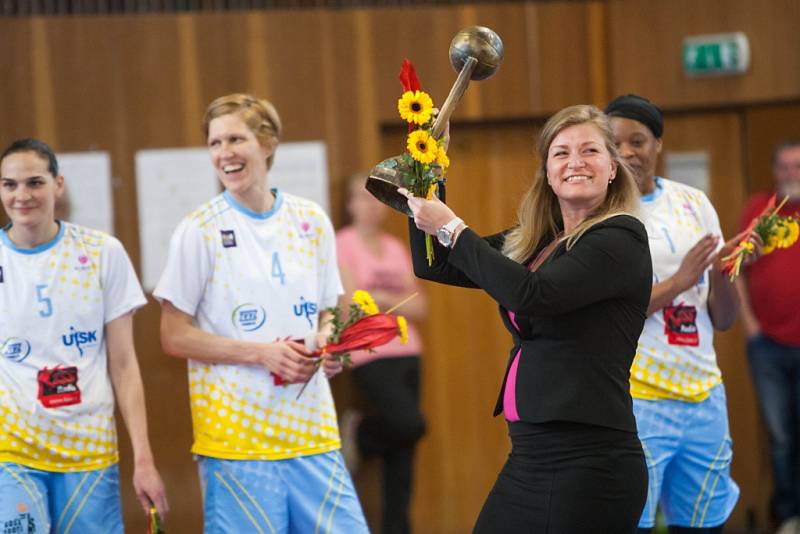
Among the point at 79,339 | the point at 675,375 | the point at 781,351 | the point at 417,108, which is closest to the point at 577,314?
the point at 417,108

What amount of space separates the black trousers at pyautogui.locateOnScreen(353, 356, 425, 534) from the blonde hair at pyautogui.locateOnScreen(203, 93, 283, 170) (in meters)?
2.11

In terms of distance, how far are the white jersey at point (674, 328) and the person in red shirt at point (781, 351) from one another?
6.50 ft

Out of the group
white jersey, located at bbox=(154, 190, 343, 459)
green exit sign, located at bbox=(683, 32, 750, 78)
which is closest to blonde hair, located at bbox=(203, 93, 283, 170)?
white jersey, located at bbox=(154, 190, 343, 459)

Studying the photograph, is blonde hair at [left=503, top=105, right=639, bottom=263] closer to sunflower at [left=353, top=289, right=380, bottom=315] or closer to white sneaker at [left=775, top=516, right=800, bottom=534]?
sunflower at [left=353, top=289, right=380, bottom=315]

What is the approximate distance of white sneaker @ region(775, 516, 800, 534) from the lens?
18.7 feet

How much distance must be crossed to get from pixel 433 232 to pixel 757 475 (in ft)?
13.7

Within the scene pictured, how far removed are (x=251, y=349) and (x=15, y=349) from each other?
0.74m

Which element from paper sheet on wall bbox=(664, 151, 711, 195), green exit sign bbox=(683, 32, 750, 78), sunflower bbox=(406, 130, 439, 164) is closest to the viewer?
sunflower bbox=(406, 130, 439, 164)

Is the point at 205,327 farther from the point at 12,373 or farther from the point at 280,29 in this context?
the point at 280,29

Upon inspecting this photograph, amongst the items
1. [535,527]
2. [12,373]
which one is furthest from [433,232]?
[12,373]

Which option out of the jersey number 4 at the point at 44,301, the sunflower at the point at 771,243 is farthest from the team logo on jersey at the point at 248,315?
the sunflower at the point at 771,243

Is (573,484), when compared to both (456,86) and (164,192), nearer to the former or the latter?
(456,86)

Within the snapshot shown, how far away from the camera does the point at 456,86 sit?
2889 millimetres

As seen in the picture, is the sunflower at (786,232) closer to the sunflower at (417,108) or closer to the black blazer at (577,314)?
the black blazer at (577,314)
